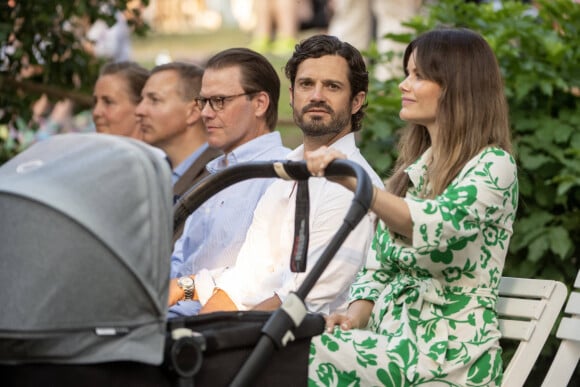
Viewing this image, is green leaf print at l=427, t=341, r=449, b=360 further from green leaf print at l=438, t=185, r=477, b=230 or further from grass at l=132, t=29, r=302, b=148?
grass at l=132, t=29, r=302, b=148

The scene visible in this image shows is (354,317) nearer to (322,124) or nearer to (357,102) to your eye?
(322,124)

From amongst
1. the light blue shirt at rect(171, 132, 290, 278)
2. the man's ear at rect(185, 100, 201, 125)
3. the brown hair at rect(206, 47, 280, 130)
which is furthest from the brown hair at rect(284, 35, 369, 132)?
the man's ear at rect(185, 100, 201, 125)

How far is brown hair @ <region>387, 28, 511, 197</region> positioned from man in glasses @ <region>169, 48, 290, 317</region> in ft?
4.09

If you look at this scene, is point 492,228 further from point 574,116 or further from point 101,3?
point 101,3

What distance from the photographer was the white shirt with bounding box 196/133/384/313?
13.5 feet

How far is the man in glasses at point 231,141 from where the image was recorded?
192 inches

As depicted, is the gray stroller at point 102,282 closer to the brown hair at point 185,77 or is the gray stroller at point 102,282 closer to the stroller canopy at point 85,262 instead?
the stroller canopy at point 85,262

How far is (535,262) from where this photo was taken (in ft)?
17.9

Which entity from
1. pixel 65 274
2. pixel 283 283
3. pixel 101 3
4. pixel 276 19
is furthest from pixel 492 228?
pixel 276 19

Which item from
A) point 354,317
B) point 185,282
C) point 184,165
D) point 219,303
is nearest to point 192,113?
point 184,165

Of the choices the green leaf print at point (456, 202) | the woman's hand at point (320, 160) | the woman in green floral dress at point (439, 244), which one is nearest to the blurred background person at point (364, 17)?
the woman in green floral dress at point (439, 244)

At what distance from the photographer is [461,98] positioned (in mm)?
3756

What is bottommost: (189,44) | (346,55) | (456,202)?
(189,44)

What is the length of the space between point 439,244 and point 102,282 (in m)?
1.06
